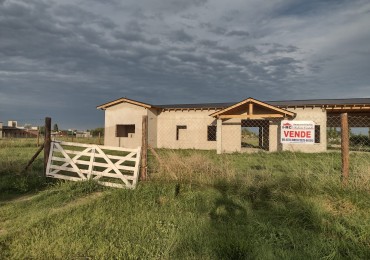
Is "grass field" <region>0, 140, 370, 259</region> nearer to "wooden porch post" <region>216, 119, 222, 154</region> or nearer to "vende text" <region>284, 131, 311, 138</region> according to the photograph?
"vende text" <region>284, 131, 311, 138</region>

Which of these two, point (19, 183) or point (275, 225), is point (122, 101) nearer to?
point (19, 183)

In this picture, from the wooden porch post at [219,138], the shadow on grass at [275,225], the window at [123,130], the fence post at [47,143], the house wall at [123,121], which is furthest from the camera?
the window at [123,130]

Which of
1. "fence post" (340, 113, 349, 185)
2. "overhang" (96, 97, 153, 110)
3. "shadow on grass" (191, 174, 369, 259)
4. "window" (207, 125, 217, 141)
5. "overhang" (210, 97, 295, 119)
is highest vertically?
"overhang" (96, 97, 153, 110)

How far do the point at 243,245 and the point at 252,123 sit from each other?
21244 millimetres

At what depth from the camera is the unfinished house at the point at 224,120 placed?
20.0 m

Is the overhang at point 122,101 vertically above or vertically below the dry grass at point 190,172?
above

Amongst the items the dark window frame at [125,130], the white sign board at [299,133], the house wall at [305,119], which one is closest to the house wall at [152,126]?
the dark window frame at [125,130]

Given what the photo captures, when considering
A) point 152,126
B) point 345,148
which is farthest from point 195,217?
point 152,126

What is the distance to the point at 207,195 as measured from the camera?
6016mm

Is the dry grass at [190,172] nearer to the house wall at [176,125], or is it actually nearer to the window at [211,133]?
the house wall at [176,125]

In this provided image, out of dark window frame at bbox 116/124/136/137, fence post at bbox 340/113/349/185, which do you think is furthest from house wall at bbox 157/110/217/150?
fence post at bbox 340/113/349/185

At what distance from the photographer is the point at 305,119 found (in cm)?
2044

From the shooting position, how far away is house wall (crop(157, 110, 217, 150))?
2383 cm

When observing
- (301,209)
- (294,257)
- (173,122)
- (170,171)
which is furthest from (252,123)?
(294,257)
